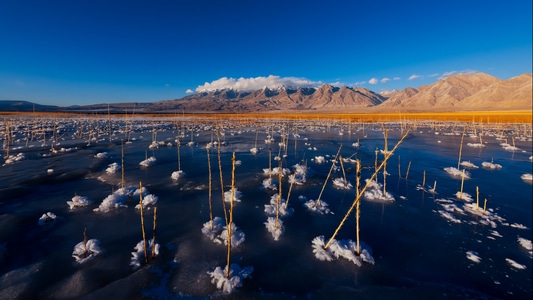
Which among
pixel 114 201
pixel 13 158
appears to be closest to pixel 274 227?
pixel 114 201

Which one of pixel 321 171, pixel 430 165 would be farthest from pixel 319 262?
pixel 430 165

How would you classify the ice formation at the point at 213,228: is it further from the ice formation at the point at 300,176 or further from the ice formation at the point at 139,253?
the ice formation at the point at 300,176

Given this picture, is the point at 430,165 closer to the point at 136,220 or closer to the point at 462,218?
the point at 462,218

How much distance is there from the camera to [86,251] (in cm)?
490

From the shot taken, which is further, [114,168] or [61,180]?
[114,168]

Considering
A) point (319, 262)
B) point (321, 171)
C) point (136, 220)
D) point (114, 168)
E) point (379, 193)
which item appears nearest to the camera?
point (319, 262)

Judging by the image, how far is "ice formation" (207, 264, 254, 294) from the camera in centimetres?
409

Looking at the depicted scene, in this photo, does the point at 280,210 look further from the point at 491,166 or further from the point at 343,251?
the point at 491,166

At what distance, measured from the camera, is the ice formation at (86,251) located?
4.77 m

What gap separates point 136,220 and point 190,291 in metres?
3.30

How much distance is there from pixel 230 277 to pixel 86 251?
3.24 meters

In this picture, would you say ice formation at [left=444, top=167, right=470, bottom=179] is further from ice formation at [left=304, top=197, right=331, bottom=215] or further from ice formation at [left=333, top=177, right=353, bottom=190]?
ice formation at [left=304, top=197, right=331, bottom=215]

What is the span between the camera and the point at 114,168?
10.9 m

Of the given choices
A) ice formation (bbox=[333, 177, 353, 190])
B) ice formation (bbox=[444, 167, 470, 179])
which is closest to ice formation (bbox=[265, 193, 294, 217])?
ice formation (bbox=[333, 177, 353, 190])
